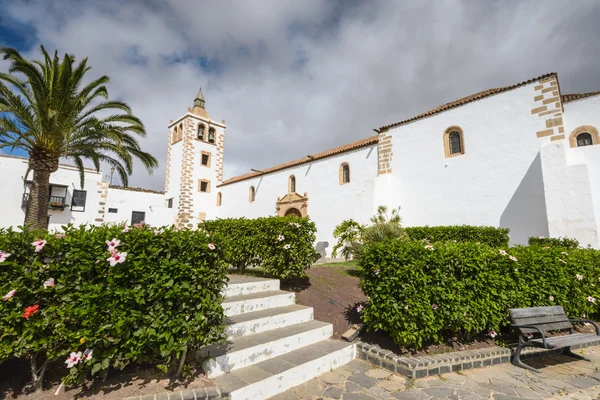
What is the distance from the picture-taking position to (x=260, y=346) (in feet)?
11.2

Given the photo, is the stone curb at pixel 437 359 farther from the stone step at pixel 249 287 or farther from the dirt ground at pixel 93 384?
the dirt ground at pixel 93 384

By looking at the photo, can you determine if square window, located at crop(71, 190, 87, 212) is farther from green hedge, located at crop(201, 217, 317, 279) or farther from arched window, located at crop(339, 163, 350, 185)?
green hedge, located at crop(201, 217, 317, 279)

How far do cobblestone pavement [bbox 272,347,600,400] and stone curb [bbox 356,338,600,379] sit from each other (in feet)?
0.23

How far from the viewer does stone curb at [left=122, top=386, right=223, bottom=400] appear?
97.0 inches

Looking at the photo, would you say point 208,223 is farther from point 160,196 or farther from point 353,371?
point 160,196

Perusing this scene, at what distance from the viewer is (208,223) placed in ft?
24.5

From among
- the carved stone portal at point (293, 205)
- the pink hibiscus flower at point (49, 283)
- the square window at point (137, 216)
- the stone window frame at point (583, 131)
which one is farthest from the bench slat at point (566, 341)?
the square window at point (137, 216)

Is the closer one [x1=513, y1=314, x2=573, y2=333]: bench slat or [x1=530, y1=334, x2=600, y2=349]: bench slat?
[x1=530, y1=334, x2=600, y2=349]: bench slat

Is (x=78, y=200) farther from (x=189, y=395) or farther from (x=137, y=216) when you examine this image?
(x=189, y=395)

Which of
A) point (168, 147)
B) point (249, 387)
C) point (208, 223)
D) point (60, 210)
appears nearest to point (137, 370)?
point (249, 387)

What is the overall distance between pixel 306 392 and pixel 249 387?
657mm

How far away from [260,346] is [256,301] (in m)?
0.98

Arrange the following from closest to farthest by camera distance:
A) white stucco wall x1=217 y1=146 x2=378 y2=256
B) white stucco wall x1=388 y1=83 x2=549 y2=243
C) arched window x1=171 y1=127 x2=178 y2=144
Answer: white stucco wall x1=388 y1=83 x2=549 y2=243, white stucco wall x1=217 y1=146 x2=378 y2=256, arched window x1=171 y1=127 x2=178 y2=144

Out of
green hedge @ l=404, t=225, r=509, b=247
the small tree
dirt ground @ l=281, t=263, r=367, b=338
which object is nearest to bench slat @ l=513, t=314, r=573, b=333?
dirt ground @ l=281, t=263, r=367, b=338
